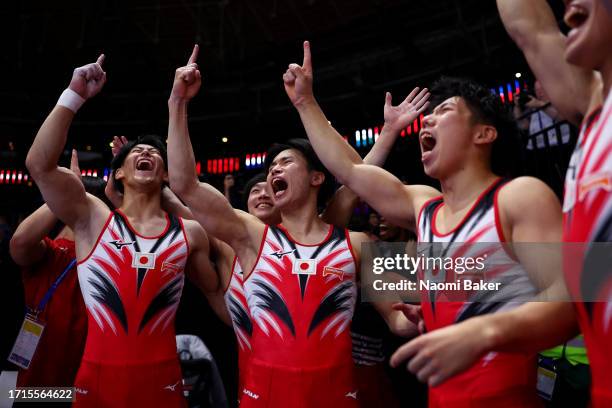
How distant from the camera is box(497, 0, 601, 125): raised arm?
1642mm

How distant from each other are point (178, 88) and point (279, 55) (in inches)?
357

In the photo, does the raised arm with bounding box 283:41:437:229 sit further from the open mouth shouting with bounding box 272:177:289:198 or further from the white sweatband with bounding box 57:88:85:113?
the white sweatband with bounding box 57:88:85:113

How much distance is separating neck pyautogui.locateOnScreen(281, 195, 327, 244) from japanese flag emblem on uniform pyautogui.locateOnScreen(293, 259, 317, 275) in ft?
0.51

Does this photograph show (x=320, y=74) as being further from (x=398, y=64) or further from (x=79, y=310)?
(x=79, y=310)

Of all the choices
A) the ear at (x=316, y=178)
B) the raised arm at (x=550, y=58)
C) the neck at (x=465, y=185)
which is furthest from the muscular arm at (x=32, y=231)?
the raised arm at (x=550, y=58)

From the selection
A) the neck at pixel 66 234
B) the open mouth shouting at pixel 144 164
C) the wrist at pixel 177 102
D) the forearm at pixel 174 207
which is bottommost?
the neck at pixel 66 234

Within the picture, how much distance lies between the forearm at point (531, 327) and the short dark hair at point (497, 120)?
1.00 metres

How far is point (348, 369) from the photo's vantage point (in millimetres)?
2424

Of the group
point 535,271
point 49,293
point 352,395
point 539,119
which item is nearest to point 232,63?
point 539,119

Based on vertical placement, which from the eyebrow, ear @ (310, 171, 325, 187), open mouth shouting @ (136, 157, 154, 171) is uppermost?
the eyebrow

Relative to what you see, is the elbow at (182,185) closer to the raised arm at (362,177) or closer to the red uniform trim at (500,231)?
A: the raised arm at (362,177)

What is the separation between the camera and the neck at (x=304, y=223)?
2746 millimetres

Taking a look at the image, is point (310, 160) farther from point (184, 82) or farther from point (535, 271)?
point (535, 271)

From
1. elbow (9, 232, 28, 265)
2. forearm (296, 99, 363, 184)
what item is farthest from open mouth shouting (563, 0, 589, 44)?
elbow (9, 232, 28, 265)
